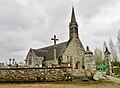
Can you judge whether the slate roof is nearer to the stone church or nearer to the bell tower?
the stone church

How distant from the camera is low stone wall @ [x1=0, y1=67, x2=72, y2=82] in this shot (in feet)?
64.7

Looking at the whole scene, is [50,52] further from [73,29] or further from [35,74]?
[35,74]

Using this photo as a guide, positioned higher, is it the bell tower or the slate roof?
the bell tower

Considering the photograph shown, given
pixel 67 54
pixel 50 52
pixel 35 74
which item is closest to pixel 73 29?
pixel 67 54

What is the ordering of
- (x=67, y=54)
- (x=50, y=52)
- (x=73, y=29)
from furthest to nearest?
(x=50, y=52)
(x=73, y=29)
(x=67, y=54)

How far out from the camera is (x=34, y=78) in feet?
64.6

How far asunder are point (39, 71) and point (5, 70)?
390 cm

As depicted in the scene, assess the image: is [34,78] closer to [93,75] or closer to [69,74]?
[69,74]

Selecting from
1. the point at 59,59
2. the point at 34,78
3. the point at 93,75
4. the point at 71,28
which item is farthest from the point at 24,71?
the point at 71,28

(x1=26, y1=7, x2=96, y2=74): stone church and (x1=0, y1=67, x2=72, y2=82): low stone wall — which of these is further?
(x1=26, y1=7, x2=96, y2=74): stone church

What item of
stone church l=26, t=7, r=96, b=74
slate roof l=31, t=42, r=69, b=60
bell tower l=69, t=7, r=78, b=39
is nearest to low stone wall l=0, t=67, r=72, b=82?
stone church l=26, t=7, r=96, b=74

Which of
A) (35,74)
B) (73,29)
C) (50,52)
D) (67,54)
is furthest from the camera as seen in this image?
(50,52)

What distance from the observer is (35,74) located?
1988 cm

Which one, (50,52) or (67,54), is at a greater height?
(50,52)
